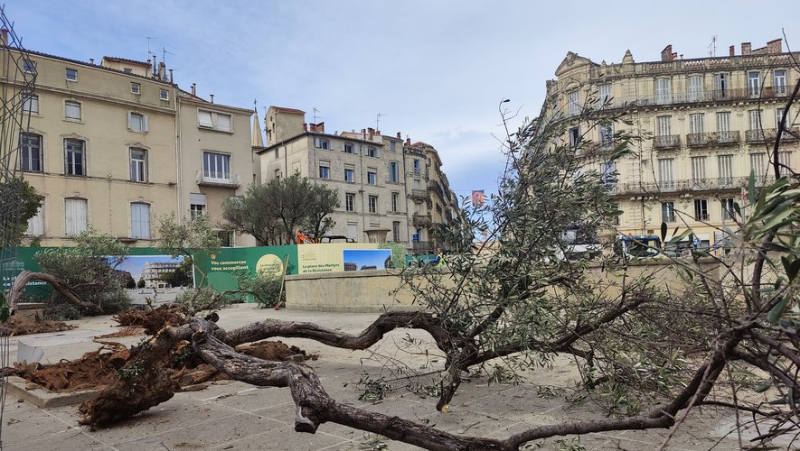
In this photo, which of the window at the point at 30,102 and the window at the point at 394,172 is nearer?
the window at the point at 30,102

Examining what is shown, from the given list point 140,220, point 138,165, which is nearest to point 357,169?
point 138,165

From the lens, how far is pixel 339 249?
77.4 ft

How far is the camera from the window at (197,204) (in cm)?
3634

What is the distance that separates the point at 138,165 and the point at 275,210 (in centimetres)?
934

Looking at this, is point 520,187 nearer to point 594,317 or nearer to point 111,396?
point 594,317

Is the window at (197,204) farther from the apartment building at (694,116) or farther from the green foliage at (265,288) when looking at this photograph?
the apartment building at (694,116)

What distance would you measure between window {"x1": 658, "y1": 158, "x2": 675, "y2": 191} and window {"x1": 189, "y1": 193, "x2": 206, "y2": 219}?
36.9m

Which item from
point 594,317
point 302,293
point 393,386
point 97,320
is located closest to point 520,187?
point 594,317

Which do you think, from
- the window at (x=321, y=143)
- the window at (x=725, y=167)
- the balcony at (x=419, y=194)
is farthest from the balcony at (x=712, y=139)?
the window at (x=321, y=143)

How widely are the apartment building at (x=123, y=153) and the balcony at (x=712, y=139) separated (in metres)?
36.8

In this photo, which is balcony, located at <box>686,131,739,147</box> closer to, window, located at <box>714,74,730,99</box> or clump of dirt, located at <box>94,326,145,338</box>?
window, located at <box>714,74,730,99</box>

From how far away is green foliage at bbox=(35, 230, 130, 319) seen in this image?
57.8 ft

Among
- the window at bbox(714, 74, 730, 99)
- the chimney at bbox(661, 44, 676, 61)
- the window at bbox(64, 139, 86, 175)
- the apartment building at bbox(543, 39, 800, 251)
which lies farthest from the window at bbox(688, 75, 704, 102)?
the window at bbox(64, 139, 86, 175)

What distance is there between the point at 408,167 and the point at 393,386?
51412mm
